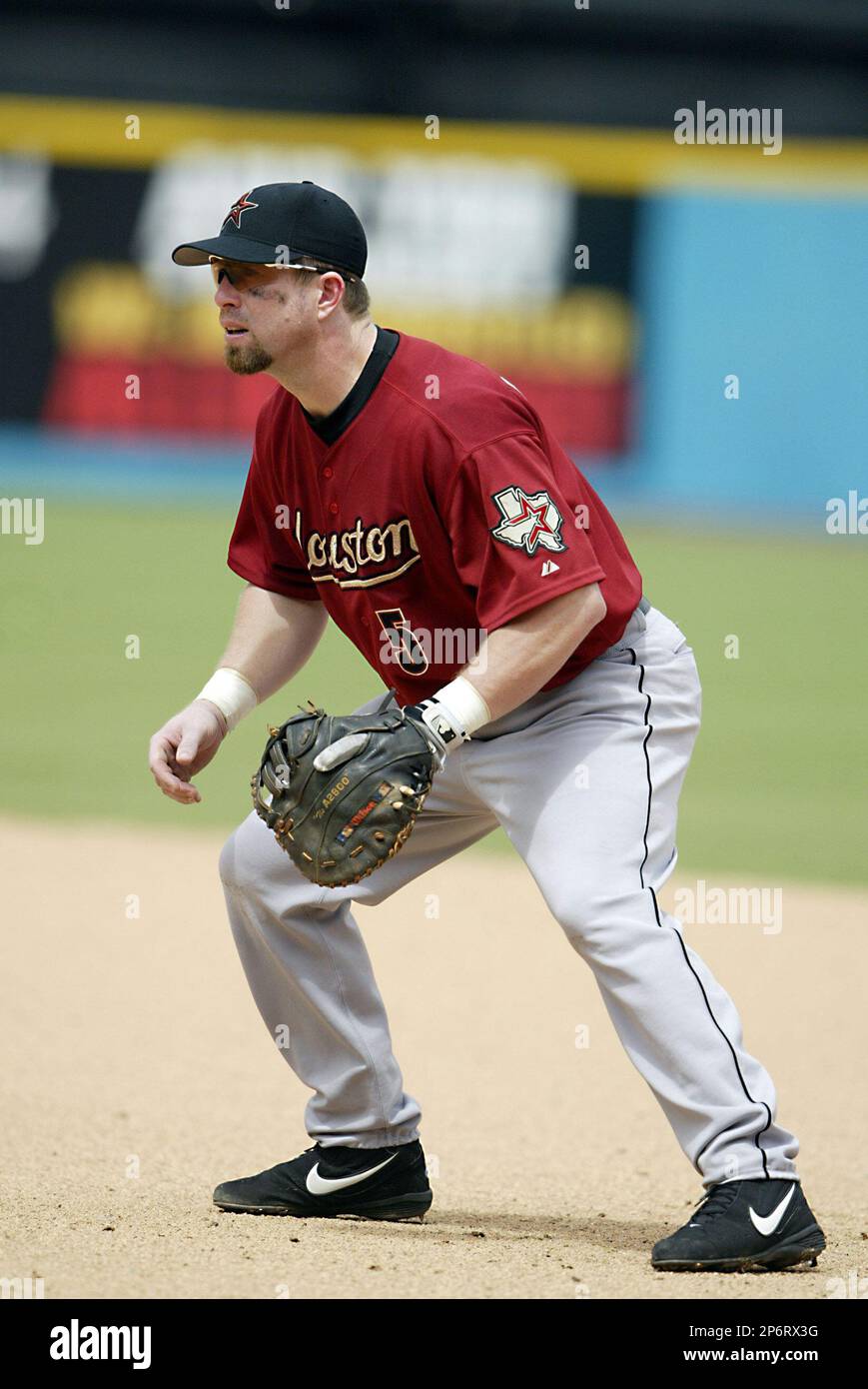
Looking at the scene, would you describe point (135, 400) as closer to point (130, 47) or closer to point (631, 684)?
point (130, 47)

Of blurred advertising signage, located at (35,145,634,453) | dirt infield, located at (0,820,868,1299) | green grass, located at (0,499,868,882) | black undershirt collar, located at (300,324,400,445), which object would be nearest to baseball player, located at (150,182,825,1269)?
black undershirt collar, located at (300,324,400,445)

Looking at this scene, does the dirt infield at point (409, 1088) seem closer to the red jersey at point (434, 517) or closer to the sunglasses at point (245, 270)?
the red jersey at point (434, 517)

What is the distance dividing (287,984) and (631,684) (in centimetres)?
96

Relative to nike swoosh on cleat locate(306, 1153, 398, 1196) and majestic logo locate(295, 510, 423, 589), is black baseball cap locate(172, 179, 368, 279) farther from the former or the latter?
nike swoosh on cleat locate(306, 1153, 398, 1196)

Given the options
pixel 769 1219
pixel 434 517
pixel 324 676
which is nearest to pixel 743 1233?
pixel 769 1219

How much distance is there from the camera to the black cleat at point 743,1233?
3.12 meters

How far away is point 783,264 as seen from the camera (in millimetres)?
19250

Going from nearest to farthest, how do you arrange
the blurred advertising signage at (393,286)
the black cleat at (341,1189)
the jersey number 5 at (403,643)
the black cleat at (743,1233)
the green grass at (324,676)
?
1. the black cleat at (743,1233)
2. the jersey number 5 at (403,643)
3. the black cleat at (341,1189)
4. the green grass at (324,676)
5. the blurred advertising signage at (393,286)

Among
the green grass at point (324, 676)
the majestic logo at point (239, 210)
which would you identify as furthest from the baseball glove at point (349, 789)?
the green grass at point (324, 676)

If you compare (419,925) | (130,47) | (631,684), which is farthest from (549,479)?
(130,47)

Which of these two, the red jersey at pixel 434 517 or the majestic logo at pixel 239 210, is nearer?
the red jersey at pixel 434 517

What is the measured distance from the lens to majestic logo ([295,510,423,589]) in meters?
3.37

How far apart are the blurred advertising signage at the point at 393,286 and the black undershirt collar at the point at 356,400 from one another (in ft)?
49.6

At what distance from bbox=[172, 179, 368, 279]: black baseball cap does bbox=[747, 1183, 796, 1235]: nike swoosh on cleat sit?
75.6 inches
